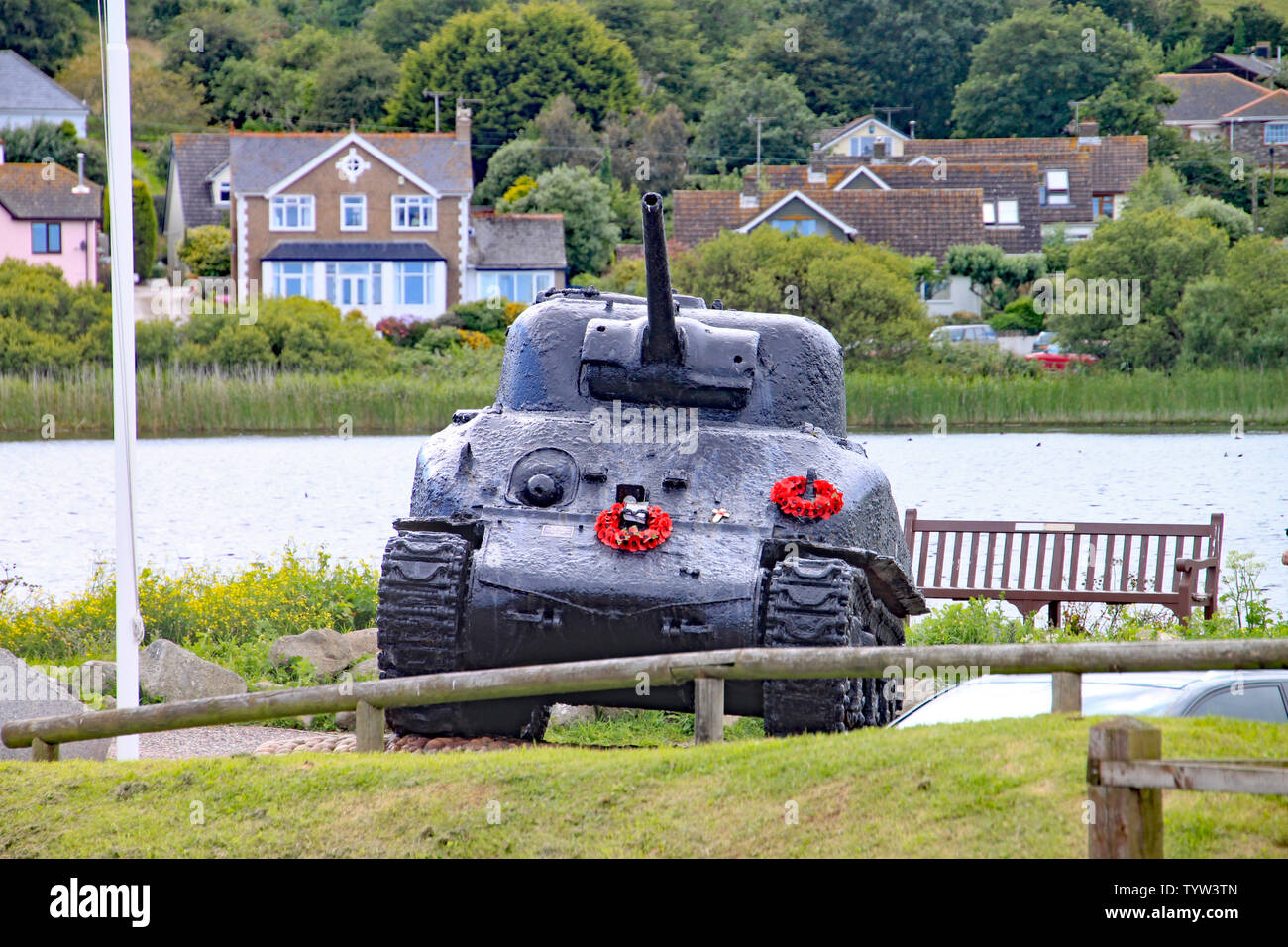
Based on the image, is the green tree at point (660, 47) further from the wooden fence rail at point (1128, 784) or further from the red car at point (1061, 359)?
the wooden fence rail at point (1128, 784)

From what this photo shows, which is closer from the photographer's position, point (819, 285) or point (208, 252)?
point (819, 285)

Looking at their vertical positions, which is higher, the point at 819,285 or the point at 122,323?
the point at 819,285

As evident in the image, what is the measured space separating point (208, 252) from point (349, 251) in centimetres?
564

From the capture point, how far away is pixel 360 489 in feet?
97.0

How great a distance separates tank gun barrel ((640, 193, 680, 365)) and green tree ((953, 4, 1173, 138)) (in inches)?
2656

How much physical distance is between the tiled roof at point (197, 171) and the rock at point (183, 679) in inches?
2248

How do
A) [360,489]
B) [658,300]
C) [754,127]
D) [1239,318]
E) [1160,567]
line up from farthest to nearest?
[754,127] → [1239,318] → [360,489] → [1160,567] → [658,300]

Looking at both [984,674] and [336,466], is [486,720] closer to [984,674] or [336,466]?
[984,674]

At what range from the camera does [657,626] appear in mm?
9594

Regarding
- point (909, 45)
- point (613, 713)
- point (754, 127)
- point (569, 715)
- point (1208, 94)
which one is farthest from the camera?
point (1208, 94)

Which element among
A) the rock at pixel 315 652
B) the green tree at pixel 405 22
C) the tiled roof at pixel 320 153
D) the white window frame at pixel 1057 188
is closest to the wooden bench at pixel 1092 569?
the rock at pixel 315 652

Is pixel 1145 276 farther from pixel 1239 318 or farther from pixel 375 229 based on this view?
pixel 375 229

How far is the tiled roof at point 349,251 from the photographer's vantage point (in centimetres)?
5806

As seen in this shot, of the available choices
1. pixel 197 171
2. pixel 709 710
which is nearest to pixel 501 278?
pixel 197 171
